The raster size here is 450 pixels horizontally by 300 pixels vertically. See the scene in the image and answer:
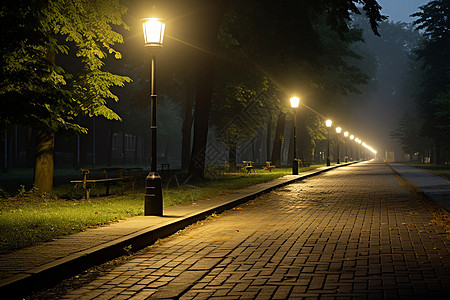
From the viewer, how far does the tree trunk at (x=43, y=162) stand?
1916 cm

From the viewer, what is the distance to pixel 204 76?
3012cm

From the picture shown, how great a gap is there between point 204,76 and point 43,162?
12682 mm

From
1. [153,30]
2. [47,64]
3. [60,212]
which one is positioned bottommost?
[60,212]

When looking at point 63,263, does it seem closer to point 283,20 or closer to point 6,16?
point 6,16

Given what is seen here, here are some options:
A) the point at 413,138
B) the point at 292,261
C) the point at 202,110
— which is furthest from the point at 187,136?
the point at 413,138

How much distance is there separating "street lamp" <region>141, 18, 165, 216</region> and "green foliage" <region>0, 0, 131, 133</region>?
233cm

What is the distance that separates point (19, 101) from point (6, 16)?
1808 mm

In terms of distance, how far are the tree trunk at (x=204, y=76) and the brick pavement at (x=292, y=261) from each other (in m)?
14.8

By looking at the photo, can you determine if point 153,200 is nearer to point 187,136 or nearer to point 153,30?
point 153,30

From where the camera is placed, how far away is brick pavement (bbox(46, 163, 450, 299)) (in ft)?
21.2

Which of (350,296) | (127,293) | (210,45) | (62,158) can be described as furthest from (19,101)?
(62,158)

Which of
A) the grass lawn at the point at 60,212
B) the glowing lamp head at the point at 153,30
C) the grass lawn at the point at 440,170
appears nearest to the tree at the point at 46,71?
the grass lawn at the point at 60,212

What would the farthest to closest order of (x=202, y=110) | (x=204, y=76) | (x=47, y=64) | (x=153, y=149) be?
(x=204, y=76) < (x=202, y=110) < (x=47, y=64) < (x=153, y=149)

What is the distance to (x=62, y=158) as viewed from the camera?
6328cm
